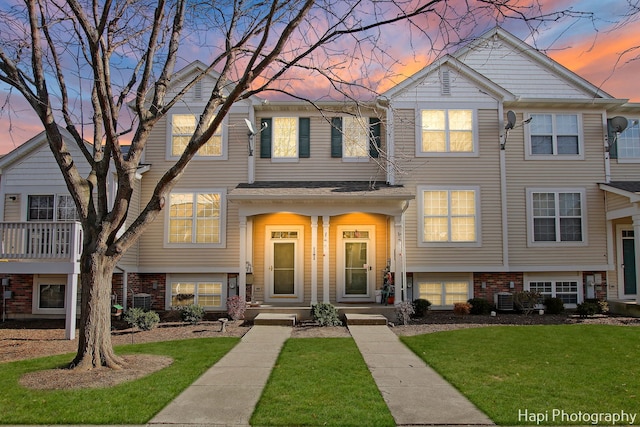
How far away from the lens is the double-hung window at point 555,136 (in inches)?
637

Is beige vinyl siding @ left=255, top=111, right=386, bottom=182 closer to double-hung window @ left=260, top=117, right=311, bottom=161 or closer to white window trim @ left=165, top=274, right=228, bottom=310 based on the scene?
double-hung window @ left=260, top=117, right=311, bottom=161

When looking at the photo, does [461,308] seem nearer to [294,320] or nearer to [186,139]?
[294,320]

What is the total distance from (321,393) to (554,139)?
12.8 meters

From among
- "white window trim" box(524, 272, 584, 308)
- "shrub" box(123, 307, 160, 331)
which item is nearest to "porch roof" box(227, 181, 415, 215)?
"shrub" box(123, 307, 160, 331)

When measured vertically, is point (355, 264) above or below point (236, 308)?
above

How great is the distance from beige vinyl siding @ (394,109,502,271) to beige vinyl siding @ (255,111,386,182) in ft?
4.01

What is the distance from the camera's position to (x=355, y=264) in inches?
628

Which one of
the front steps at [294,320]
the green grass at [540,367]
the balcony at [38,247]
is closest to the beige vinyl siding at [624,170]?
the green grass at [540,367]

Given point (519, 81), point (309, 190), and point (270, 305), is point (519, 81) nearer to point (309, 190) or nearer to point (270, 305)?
point (309, 190)

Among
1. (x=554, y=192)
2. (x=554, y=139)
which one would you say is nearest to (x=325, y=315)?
(x=554, y=192)

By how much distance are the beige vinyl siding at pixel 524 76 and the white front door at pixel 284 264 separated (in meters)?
8.01

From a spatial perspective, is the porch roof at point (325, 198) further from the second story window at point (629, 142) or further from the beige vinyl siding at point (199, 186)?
the second story window at point (629, 142)

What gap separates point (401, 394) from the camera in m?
6.73

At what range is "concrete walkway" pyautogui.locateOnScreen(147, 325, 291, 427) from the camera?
572cm
